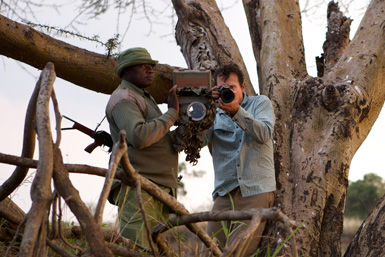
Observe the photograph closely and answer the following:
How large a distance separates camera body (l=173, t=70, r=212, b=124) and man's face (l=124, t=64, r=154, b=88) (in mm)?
154

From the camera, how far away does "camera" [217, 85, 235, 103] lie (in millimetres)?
3627

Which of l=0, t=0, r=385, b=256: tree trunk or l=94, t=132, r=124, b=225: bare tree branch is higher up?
l=0, t=0, r=385, b=256: tree trunk

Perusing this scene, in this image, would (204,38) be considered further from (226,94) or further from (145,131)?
(145,131)

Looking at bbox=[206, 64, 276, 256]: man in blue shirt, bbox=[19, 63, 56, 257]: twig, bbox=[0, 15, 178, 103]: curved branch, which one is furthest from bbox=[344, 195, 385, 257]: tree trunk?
bbox=[19, 63, 56, 257]: twig

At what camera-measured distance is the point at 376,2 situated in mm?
5559

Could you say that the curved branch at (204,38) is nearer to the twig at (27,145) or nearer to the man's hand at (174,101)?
the man's hand at (174,101)

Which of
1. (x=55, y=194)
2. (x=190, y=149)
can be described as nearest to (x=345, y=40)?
(x=190, y=149)

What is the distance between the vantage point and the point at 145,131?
3160mm

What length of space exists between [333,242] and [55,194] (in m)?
2.95

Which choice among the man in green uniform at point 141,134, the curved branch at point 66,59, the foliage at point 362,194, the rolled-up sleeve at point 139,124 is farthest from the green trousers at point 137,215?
the foliage at point 362,194

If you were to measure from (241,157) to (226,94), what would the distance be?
431 mm

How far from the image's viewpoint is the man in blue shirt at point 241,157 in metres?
3.85

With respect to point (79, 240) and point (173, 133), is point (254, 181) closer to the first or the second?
point (173, 133)

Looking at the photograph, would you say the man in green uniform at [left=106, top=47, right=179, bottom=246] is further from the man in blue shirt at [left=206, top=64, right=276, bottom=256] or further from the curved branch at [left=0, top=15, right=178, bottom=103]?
the curved branch at [left=0, top=15, right=178, bottom=103]
